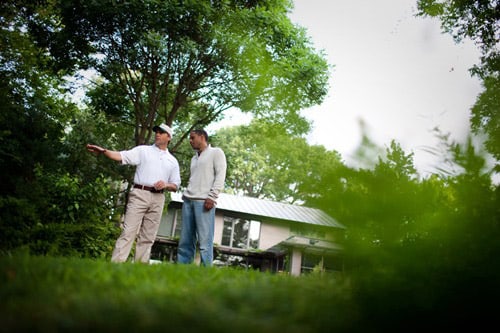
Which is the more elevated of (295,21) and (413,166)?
(295,21)

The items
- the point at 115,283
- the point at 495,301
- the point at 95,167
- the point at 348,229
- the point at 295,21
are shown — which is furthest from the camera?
the point at 95,167

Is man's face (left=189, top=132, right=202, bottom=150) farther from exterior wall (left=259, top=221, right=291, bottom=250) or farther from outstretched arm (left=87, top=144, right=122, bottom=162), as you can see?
exterior wall (left=259, top=221, right=291, bottom=250)

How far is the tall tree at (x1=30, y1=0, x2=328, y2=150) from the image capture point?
11852mm

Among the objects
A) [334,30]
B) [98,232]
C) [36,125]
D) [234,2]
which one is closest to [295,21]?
[234,2]

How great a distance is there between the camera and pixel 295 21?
14.4 metres

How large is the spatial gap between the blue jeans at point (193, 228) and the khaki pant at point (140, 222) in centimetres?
44

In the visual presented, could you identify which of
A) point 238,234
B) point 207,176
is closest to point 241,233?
point 238,234

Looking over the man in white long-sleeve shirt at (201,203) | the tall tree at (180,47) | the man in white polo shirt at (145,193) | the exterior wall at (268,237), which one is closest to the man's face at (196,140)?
the man in white long-sleeve shirt at (201,203)

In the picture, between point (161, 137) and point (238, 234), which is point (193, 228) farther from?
point (238, 234)

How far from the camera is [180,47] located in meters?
12.1

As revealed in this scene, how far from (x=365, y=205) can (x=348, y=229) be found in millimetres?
82

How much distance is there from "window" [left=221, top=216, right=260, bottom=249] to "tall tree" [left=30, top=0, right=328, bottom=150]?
50.4 feet

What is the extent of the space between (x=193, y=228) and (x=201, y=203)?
1.34ft

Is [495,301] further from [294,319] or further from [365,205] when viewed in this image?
[294,319]
